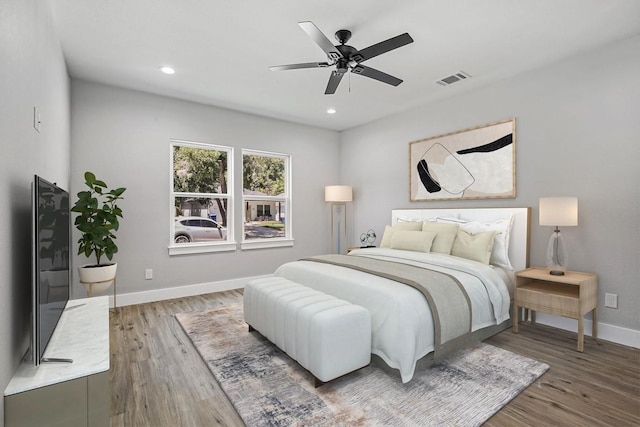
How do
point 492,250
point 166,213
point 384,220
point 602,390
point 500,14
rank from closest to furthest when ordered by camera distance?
point 602,390, point 500,14, point 492,250, point 166,213, point 384,220

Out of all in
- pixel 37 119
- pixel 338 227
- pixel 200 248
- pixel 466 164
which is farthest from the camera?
pixel 338 227

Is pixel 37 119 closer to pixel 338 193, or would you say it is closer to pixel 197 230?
pixel 197 230

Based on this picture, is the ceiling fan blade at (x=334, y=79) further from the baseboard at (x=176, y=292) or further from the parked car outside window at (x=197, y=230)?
the baseboard at (x=176, y=292)

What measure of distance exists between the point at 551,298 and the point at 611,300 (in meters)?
0.63

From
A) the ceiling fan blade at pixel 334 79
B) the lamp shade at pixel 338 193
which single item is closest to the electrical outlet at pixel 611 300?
the ceiling fan blade at pixel 334 79

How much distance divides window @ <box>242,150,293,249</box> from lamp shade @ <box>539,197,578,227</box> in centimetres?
369

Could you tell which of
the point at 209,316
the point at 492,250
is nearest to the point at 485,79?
the point at 492,250

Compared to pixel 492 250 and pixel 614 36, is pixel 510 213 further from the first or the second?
pixel 614 36

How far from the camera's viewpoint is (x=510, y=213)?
11.5ft

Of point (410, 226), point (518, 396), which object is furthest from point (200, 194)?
point (518, 396)

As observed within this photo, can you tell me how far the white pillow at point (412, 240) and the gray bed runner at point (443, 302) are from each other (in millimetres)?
835

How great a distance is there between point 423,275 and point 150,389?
219 centimetres

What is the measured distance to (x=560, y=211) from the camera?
2850 millimetres

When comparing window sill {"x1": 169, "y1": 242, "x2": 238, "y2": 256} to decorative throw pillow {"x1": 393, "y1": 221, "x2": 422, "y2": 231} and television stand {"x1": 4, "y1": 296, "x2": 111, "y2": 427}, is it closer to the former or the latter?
decorative throw pillow {"x1": 393, "y1": 221, "x2": 422, "y2": 231}
